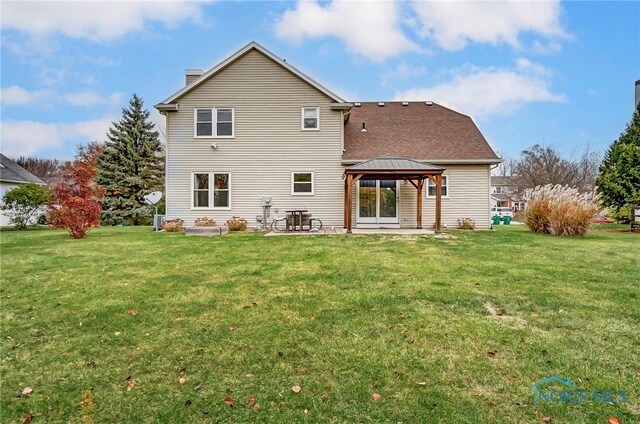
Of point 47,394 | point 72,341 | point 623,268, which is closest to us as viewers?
point 47,394

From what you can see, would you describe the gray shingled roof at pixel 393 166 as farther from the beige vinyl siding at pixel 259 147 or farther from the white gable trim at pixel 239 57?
the white gable trim at pixel 239 57

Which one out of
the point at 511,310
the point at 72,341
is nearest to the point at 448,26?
the point at 511,310

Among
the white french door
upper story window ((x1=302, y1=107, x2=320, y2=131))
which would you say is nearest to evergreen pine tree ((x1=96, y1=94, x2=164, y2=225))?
upper story window ((x1=302, y1=107, x2=320, y2=131))

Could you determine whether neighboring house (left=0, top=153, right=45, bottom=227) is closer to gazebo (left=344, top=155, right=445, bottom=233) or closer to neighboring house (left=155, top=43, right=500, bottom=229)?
neighboring house (left=155, top=43, right=500, bottom=229)

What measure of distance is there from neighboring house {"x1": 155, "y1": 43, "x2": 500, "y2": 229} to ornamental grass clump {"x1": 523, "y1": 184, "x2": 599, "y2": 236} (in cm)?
223

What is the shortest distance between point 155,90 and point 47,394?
29071 mm

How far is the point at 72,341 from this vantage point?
3.53 meters

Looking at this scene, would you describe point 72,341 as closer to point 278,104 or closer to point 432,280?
point 432,280

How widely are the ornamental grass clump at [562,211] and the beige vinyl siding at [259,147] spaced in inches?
301

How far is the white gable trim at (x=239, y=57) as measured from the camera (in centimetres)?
1404

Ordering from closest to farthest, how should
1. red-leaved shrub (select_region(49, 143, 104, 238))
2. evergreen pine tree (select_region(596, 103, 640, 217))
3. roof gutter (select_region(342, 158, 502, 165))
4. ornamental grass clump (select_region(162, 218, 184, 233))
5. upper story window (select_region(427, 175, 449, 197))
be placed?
red-leaved shrub (select_region(49, 143, 104, 238))
ornamental grass clump (select_region(162, 218, 184, 233))
roof gutter (select_region(342, 158, 502, 165))
upper story window (select_region(427, 175, 449, 197))
evergreen pine tree (select_region(596, 103, 640, 217))

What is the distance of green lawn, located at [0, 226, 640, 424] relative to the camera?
2475 millimetres

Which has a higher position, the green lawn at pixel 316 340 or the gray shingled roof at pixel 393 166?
the gray shingled roof at pixel 393 166

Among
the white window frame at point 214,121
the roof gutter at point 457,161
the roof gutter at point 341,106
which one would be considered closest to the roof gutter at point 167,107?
the white window frame at point 214,121
